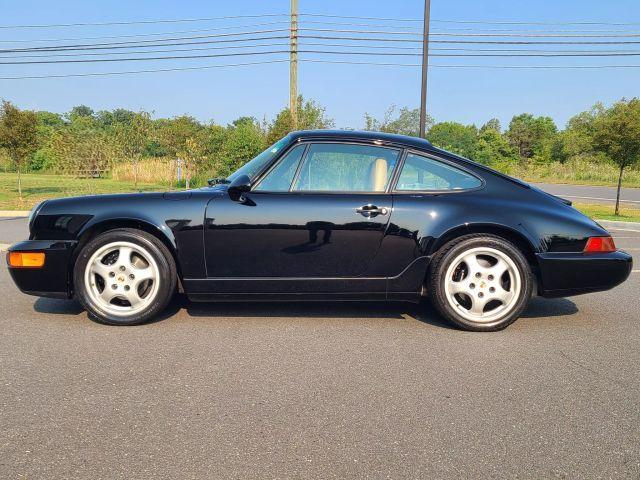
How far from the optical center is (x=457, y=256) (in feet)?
12.2

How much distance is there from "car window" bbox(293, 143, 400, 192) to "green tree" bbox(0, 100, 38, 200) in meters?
16.6

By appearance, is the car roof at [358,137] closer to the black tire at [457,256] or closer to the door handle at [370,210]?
the door handle at [370,210]

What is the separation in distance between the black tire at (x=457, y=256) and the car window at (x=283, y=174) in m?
1.23

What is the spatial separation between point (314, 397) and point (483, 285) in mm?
1759

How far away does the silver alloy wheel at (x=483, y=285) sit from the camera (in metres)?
3.74

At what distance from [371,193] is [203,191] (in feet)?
4.14

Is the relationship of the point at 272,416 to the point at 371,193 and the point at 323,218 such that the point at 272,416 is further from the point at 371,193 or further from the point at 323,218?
the point at 371,193

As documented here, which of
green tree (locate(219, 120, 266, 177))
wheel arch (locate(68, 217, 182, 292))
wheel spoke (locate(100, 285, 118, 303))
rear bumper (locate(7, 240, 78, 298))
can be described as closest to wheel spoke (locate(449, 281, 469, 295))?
wheel arch (locate(68, 217, 182, 292))

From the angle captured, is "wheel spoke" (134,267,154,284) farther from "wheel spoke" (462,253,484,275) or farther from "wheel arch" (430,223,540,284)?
"wheel spoke" (462,253,484,275)

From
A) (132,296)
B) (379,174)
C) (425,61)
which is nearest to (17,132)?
(425,61)

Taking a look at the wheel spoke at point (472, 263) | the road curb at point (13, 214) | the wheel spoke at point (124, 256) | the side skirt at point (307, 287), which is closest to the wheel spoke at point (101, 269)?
the wheel spoke at point (124, 256)

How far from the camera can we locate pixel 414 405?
251 centimetres

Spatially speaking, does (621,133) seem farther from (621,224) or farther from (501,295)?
(501,295)

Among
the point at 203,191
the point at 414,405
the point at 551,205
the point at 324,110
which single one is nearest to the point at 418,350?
the point at 414,405
